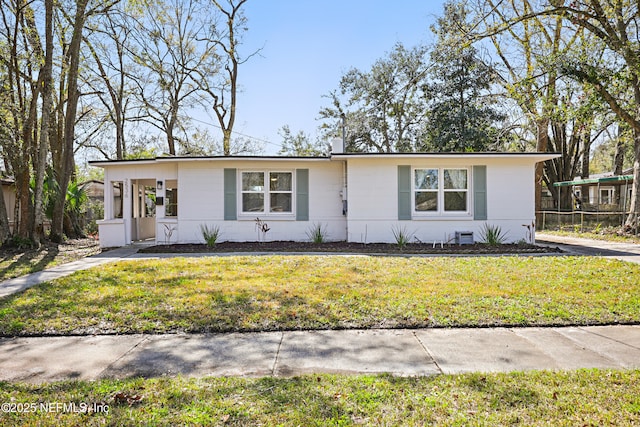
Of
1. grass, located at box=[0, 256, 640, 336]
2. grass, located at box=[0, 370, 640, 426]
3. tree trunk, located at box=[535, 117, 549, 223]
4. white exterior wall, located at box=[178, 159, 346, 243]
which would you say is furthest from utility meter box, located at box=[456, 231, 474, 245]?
grass, located at box=[0, 370, 640, 426]

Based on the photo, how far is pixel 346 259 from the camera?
380 inches

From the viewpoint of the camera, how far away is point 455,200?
41.9 feet

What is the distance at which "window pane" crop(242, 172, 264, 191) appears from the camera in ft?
43.6

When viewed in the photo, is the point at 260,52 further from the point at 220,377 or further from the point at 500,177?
the point at 220,377

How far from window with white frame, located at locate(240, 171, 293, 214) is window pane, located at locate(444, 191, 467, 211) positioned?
4.86 m

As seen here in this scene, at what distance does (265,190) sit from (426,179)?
5043 millimetres

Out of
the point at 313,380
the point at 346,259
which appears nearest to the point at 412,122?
the point at 346,259

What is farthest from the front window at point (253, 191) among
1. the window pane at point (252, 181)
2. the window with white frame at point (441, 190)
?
the window with white frame at point (441, 190)

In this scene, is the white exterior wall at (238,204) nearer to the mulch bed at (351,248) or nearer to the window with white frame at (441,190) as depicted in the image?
the mulch bed at (351,248)

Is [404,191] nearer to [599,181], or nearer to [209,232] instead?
[209,232]

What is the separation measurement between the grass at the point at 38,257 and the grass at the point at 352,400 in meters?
6.59

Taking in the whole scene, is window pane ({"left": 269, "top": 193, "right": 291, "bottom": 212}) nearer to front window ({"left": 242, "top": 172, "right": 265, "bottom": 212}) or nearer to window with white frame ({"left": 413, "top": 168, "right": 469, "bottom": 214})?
front window ({"left": 242, "top": 172, "right": 265, "bottom": 212})

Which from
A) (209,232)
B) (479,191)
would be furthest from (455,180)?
(209,232)

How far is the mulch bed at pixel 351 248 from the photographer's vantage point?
1114 cm
